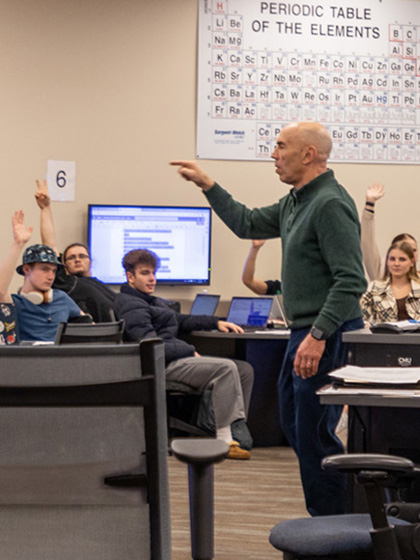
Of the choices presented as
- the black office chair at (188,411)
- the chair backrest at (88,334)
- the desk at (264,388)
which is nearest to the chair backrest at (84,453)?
the chair backrest at (88,334)

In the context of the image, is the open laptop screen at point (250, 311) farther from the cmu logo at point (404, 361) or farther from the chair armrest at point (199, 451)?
the chair armrest at point (199, 451)

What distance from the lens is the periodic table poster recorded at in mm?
5746

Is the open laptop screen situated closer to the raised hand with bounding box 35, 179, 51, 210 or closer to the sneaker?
the sneaker

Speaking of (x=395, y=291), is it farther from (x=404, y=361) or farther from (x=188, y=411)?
(x=404, y=361)

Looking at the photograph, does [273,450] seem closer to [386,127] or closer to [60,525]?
[386,127]

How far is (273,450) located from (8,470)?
12.1 ft

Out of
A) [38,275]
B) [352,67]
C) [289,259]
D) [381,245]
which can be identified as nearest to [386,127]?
[352,67]

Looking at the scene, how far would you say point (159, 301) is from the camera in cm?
492

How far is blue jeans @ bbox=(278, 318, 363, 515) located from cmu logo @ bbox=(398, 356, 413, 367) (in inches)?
19.5

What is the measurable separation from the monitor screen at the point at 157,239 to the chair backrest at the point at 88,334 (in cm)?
214

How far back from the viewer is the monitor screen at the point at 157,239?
18.0 ft

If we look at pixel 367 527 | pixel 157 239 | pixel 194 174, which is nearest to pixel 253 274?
pixel 157 239

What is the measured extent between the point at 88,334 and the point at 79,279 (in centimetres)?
182

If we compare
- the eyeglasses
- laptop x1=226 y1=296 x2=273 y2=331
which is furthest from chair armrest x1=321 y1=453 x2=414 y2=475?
the eyeglasses
